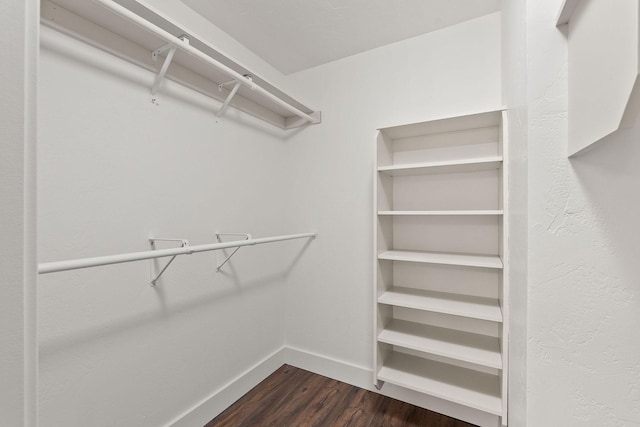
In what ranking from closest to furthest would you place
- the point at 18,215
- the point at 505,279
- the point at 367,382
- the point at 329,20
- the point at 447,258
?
the point at 18,215
the point at 505,279
the point at 447,258
the point at 329,20
the point at 367,382

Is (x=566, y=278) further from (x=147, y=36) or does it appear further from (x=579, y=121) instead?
(x=147, y=36)

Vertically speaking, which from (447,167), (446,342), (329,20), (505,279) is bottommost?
(446,342)

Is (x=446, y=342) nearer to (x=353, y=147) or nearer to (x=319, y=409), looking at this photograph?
(x=319, y=409)

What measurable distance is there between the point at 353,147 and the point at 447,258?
3.21ft

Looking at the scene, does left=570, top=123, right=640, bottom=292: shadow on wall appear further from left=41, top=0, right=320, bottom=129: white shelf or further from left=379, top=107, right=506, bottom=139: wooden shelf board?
left=41, top=0, right=320, bottom=129: white shelf

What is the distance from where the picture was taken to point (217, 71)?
1.47 metres

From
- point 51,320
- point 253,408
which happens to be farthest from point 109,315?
point 253,408

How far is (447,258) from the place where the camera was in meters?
1.47

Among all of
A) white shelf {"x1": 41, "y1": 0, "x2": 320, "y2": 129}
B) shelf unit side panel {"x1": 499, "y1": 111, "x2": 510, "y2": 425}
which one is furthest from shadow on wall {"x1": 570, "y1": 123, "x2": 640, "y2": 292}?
white shelf {"x1": 41, "y1": 0, "x2": 320, "y2": 129}

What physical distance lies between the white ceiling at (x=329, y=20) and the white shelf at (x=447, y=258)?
141cm

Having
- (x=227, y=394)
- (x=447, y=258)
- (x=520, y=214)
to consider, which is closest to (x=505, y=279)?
(x=447, y=258)

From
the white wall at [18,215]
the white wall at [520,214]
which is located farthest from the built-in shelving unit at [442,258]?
the white wall at [18,215]

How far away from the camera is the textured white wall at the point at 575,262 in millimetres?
550

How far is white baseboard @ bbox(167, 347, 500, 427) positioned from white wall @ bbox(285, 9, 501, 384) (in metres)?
0.06
